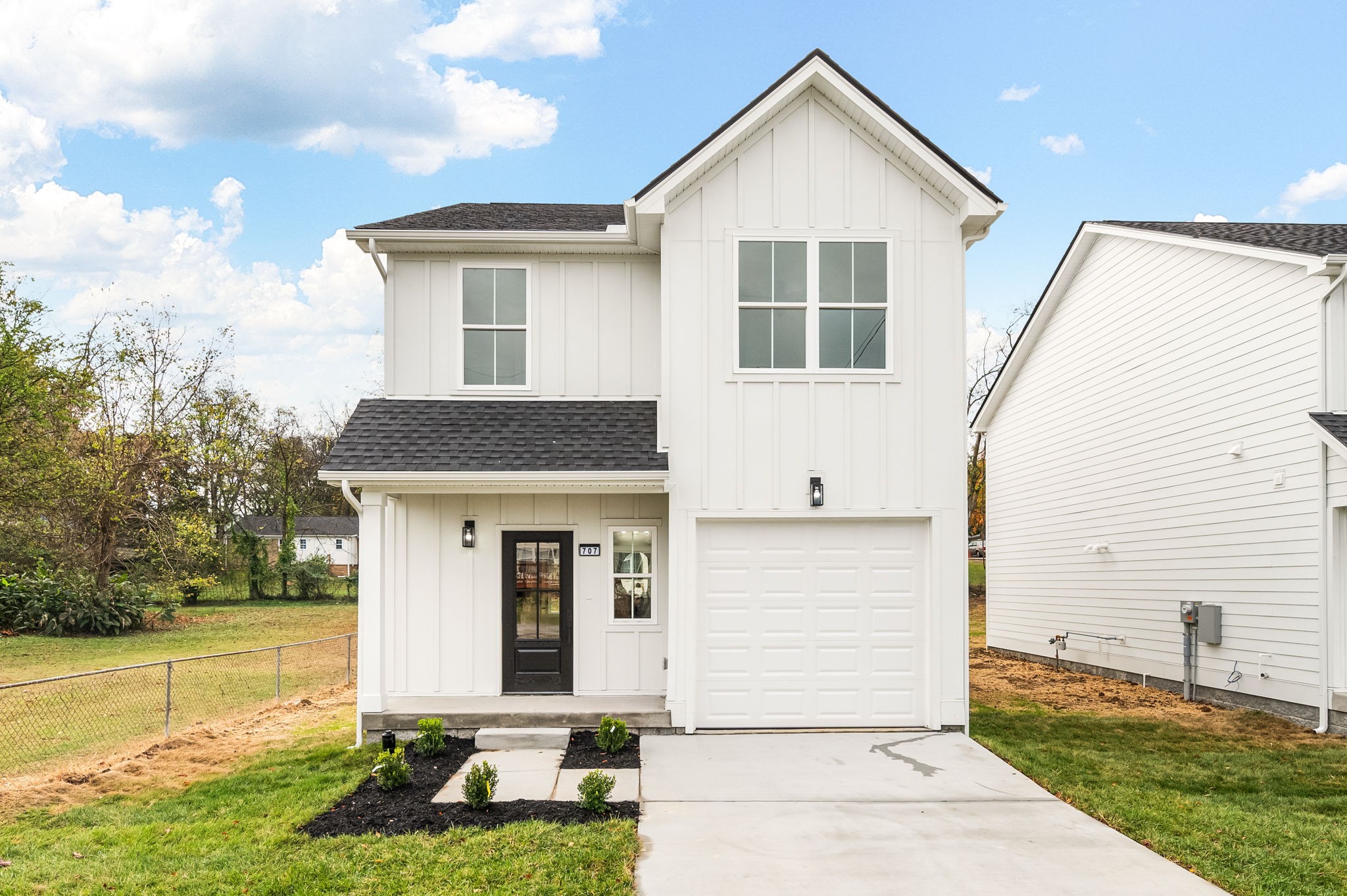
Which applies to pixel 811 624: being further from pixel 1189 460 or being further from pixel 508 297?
pixel 1189 460

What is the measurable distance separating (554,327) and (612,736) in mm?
4584

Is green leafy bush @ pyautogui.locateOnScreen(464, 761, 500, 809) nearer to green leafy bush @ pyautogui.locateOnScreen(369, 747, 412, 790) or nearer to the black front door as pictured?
green leafy bush @ pyautogui.locateOnScreen(369, 747, 412, 790)

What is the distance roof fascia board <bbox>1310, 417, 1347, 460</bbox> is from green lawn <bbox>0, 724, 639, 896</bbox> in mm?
8361

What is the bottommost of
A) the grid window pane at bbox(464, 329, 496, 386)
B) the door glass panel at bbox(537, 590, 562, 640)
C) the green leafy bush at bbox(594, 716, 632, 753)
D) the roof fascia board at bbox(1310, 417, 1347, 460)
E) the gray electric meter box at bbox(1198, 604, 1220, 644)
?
the green leafy bush at bbox(594, 716, 632, 753)

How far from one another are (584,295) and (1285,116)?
22.4 metres

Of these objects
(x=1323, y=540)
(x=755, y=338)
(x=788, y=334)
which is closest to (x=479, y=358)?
(x=755, y=338)

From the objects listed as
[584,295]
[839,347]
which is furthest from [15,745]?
[839,347]

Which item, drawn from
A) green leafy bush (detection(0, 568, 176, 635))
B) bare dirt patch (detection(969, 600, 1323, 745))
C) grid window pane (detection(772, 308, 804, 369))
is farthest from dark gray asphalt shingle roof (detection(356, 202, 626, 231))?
green leafy bush (detection(0, 568, 176, 635))

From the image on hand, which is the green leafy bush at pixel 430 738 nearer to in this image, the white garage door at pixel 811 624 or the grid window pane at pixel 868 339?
the white garage door at pixel 811 624

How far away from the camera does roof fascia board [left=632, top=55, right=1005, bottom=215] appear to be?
29.6ft

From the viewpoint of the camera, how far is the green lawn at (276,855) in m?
5.12

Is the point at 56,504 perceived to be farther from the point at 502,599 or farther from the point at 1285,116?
the point at 1285,116

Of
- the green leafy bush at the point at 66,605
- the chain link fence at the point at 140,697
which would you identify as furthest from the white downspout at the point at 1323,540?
the green leafy bush at the point at 66,605

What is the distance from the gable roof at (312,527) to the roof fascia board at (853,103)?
40.7 metres
